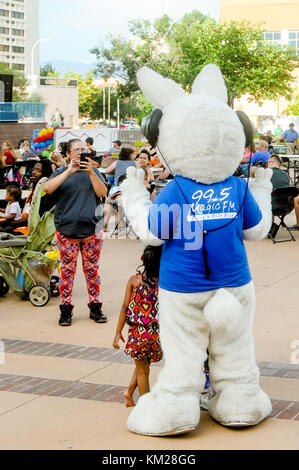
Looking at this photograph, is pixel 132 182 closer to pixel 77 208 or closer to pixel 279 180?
pixel 77 208

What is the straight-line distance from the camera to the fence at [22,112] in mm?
35638

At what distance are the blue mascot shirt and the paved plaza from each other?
0.96m

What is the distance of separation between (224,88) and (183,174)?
0.92m

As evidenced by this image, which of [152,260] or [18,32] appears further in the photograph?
[18,32]

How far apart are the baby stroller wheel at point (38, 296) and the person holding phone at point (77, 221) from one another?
906 millimetres

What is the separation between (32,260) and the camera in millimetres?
8625

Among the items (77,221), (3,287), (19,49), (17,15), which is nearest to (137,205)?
(77,221)

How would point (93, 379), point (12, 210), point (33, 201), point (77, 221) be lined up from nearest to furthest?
point (93, 379) < point (77, 221) < point (33, 201) < point (12, 210)

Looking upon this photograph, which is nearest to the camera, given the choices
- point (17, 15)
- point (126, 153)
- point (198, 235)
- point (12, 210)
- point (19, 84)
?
point (198, 235)

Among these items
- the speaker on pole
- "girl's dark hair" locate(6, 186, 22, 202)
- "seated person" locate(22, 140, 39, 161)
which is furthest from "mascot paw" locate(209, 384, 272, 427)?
the speaker on pole

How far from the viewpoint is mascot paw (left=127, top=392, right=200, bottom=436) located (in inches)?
177

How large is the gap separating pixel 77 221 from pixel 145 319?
269cm
